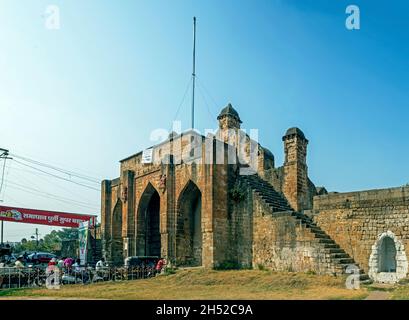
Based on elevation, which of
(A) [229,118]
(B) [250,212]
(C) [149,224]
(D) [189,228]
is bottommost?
(D) [189,228]

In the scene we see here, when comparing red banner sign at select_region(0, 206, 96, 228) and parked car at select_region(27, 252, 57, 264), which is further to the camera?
red banner sign at select_region(0, 206, 96, 228)

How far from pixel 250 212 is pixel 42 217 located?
22.1 meters

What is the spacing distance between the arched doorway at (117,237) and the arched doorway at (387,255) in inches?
729

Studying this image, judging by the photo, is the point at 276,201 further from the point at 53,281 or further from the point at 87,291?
the point at 53,281

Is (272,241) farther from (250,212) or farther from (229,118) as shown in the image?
(229,118)

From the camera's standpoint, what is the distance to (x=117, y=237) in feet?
99.2

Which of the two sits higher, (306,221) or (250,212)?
(250,212)

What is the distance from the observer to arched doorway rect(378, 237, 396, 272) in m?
A: 15.7

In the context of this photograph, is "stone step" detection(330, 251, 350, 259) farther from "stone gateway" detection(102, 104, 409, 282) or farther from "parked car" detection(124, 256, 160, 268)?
"parked car" detection(124, 256, 160, 268)

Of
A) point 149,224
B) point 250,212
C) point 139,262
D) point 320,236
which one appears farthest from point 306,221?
point 149,224

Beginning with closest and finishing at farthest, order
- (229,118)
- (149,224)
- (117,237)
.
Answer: (229,118) < (149,224) < (117,237)

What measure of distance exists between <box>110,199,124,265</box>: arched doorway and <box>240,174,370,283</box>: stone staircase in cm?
1229

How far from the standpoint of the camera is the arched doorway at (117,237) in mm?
29516

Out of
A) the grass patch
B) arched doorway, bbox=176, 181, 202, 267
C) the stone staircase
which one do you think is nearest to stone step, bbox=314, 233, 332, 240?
the stone staircase
